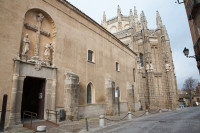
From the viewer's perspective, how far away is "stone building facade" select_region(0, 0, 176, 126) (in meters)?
8.41

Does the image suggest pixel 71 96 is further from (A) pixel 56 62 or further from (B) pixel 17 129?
(B) pixel 17 129

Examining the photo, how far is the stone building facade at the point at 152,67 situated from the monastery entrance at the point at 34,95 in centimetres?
1767

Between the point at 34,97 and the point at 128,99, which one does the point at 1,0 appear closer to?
the point at 34,97

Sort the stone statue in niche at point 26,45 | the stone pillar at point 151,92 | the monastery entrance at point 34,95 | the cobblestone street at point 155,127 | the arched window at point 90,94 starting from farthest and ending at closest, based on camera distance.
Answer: the stone pillar at point 151,92 < the arched window at point 90,94 < the monastery entrance at point 34,95 < the stone statue in niche at point 26,45 < the cobblestone street at point 155,127

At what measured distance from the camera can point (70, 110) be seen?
406 inches

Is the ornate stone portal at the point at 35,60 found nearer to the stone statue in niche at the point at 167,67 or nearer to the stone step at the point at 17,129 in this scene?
the stone step at the point at 17,129

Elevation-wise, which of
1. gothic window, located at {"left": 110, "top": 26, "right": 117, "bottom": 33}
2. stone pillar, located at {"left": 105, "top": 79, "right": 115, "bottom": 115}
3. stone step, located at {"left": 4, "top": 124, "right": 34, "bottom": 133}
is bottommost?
stone step, located at {"left": 4, "top": 124, "right": 34, "bottom": 133}

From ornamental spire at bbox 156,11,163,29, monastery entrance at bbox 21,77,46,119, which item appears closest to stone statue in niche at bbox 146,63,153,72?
ornamental spire at bbox 156,11,163,29

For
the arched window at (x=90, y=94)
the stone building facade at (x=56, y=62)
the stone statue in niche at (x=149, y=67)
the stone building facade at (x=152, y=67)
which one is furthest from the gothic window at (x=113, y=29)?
the arched window at (x=90, y=94)

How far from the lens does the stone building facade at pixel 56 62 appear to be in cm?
841

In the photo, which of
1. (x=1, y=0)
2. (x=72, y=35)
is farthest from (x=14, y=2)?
(x=72, y=35)

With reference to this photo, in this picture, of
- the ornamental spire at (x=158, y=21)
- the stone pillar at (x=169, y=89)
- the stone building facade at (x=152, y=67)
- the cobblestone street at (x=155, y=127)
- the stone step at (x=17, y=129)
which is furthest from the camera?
the ornamental spire at (x=158, y=21)

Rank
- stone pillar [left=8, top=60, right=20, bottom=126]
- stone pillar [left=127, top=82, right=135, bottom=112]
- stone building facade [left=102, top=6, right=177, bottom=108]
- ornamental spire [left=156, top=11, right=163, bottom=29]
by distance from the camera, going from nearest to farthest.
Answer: stone pillar [left=8, top=60, right=20, bottom=126] < stone pillar [left=127, top=82, right=135, bottom=112] < stone building facade [left=102, top=6, right=177, bottom=108] < ornamental spire [left=156, top=11, right=163, bottom=29]

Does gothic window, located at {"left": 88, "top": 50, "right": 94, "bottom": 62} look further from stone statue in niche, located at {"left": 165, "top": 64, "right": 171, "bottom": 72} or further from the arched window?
stone statue in niche, located at {"left": 165, "top": 64, "right": 171, "bottom": 72}
